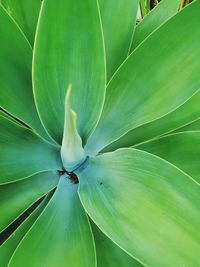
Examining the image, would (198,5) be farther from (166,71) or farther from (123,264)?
(123,264)

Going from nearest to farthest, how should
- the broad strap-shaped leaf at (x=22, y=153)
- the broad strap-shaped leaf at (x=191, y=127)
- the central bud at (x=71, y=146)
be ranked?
the central bud at (x=71, y=146) → the broad strap-shaped leaf at (x=22, y=153) → the broad strap-shaped leaf at (x=191, y=127)

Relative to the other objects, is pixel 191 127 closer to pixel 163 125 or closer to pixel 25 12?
pixel 163 125

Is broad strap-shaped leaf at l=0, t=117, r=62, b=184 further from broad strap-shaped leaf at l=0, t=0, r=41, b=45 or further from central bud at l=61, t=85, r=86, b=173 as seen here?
broad strap-shaped leaf at l=0, t=0, r=41, b=45

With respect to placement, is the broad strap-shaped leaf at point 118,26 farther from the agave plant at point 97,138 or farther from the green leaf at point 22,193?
the green leaf at point 22,193

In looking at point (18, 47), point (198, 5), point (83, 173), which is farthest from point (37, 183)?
point (198, 5)

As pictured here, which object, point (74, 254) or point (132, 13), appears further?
point (132, 13)

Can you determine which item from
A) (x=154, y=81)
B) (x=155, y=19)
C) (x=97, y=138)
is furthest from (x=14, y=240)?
(x=155, y=19)

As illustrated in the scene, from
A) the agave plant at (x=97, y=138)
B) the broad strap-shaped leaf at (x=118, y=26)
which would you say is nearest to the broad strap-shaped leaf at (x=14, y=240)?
the agave plant at (x=97, y=138)
